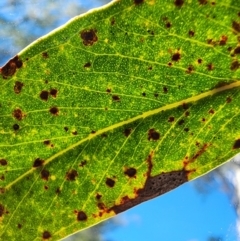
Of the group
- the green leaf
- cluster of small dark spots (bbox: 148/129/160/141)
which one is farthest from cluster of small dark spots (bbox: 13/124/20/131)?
cluster of small dark spots (bbox: 148/129/160/141)

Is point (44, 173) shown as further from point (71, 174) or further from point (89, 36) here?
point (89, 36)

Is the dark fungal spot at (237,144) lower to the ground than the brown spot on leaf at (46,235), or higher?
lower

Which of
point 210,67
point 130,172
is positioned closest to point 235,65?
point 210,67

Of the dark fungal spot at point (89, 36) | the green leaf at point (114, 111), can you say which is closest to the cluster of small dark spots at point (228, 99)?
the green leaf at point (114, 111)

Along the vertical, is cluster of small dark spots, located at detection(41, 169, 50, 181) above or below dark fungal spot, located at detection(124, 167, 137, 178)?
above

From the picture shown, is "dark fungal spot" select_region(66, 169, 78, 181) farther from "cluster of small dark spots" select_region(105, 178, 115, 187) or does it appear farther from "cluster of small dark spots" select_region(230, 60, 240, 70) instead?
"cluster of small dark spots" select_region(230, 60, 240, 70)

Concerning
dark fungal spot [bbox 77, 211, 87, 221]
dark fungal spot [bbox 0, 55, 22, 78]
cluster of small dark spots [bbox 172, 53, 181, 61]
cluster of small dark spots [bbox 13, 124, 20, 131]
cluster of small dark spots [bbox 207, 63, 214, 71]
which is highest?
dark fungal spot [bbox 0, 55, 22, 78]

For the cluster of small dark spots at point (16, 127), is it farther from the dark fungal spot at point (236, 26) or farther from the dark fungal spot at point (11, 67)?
the dark fungal spot at point (236, 26)
